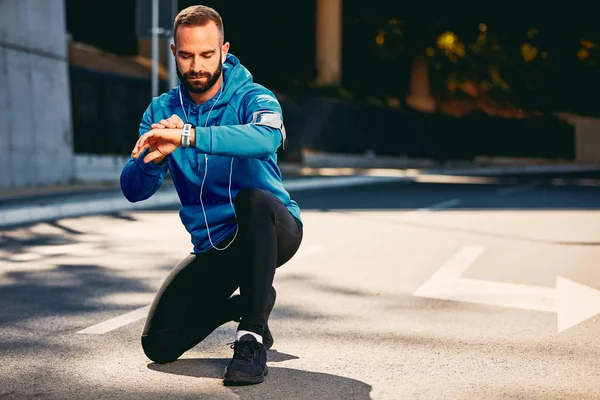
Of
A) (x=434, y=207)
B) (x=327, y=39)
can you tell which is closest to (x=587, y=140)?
(x=327, y=39)

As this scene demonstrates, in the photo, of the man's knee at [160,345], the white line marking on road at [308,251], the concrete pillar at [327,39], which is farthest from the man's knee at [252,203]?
the concrete pillar at [327,39]

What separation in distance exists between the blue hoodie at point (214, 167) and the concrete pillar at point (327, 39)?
1330 inches

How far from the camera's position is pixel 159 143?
4312 mm

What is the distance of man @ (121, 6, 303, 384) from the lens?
4.48m

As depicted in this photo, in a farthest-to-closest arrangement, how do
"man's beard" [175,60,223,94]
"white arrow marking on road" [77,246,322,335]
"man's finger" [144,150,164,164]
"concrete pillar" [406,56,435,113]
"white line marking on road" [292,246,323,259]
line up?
1. "concrete pillar" [406,56,435,113]
2. "white line marking on road" [292,246,323,259]
3. "white arrow marking on road" [77,246,322,335]
4. "man's beard" [175,60,223,94]
5. "man's finger" [144,150,164,164]

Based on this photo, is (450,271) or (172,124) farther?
(450,271)

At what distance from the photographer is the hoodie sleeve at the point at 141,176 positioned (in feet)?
15.4

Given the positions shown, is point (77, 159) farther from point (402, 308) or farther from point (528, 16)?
point (528, 16)

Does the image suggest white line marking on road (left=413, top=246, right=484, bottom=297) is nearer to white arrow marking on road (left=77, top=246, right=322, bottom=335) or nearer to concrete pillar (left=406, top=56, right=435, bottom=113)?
white arrow marking on road (left=77, top=246, right=322, bottom=335)

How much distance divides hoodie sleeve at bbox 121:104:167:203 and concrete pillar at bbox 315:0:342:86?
111ft

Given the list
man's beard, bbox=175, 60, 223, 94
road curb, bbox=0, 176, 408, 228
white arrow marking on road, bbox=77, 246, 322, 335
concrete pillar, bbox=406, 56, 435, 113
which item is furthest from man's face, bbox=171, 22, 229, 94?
concrete pillar, bbox=406, 56, 435, 113

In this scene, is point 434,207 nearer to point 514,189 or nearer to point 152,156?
point 514,189

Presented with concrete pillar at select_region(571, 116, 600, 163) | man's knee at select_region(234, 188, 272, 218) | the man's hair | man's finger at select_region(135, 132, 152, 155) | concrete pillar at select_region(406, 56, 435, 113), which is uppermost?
the man's hair

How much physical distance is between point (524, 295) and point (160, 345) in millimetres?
3446
